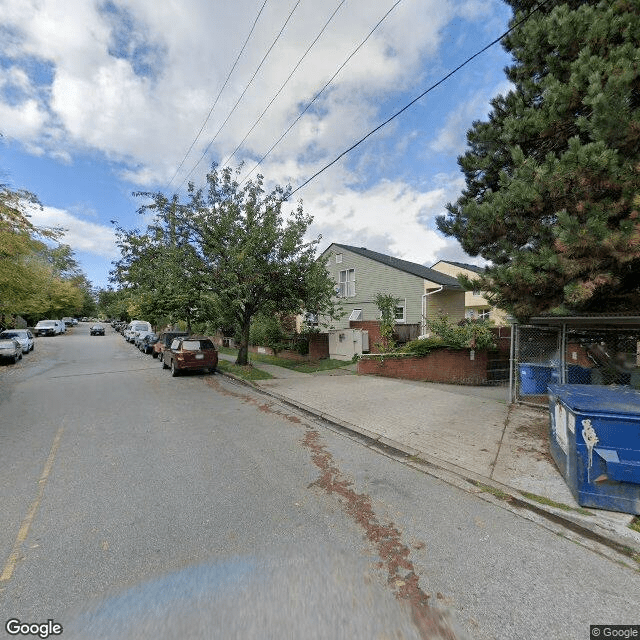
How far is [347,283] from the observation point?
23.7 m

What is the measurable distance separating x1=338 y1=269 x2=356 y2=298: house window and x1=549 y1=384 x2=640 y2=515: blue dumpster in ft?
64.1

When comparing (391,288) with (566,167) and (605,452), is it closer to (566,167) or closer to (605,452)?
(566,167)

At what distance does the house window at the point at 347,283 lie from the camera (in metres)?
23.3

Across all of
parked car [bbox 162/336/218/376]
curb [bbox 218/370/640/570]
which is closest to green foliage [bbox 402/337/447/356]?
curb [bbox 218/370/640/570]

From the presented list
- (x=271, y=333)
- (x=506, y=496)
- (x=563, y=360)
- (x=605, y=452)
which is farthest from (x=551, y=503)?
(x=271, y=333)

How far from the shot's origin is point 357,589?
8.41 ft

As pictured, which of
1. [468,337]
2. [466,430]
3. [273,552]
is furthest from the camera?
[468,337]

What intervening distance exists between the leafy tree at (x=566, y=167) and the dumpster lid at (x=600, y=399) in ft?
5.69

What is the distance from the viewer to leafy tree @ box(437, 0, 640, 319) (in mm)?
5285

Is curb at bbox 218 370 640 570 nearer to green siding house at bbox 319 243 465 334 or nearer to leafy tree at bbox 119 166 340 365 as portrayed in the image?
leafy tree at bbox 119 166 340 365

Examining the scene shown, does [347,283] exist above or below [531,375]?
above

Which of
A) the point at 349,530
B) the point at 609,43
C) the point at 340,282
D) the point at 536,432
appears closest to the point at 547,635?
the point at 349,530

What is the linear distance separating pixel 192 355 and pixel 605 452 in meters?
12.6

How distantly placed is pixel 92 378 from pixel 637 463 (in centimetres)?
1482
